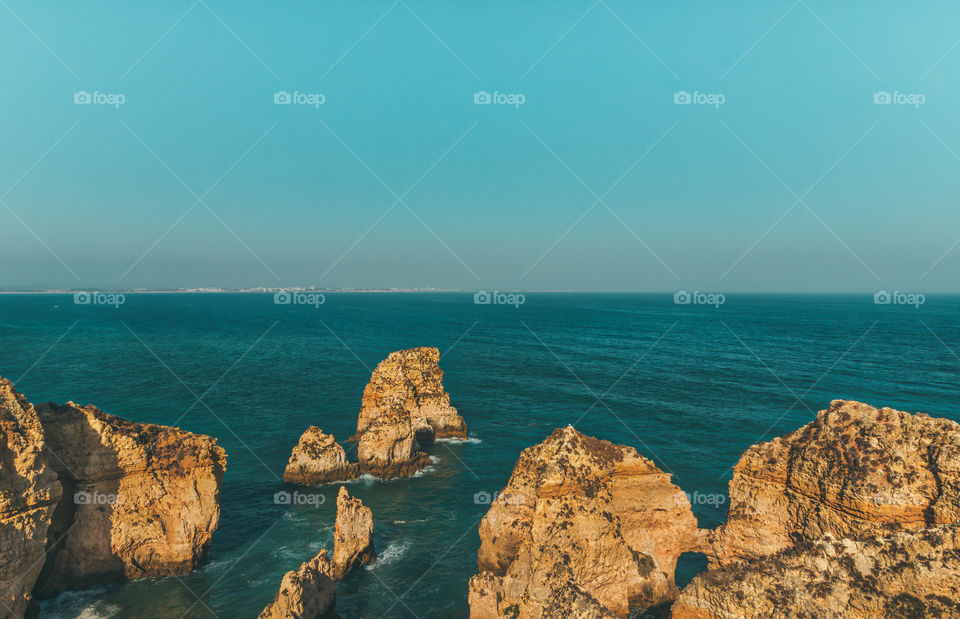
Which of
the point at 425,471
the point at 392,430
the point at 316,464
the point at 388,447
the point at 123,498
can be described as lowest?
the point at 425,471

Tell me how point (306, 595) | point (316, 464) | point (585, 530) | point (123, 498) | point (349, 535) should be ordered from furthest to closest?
1. point (316, 464)
2. point (349, 535)
3. point (123, 498)
4. point (306, 595)
5. point (585, 530)

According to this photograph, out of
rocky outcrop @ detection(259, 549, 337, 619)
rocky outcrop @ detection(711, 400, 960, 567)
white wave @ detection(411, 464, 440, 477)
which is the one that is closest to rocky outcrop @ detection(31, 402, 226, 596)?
rocky outcrop @ detection(259, 549, 337, 619)

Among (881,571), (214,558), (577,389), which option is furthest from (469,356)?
(881,571)

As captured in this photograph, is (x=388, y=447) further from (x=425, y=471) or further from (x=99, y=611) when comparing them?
(x=99, y=611)

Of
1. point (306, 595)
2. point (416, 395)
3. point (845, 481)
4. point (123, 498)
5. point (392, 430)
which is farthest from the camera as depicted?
point (416, 395)

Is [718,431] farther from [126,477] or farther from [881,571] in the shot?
[126,477]

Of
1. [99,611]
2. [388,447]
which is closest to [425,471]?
[388,447]

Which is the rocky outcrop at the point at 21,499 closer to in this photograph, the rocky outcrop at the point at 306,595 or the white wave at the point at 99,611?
the white wave at the point at 99,611

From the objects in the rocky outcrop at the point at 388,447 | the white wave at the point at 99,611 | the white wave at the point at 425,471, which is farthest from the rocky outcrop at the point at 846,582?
the white wave at the point at 425,471
